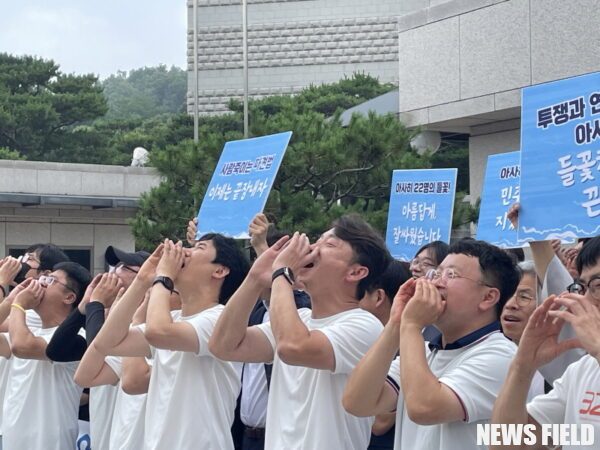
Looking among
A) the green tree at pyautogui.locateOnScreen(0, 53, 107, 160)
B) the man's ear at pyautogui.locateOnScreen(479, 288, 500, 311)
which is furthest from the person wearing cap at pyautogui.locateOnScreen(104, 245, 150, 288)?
the green tree at pyautogui.locateOnScreen(0, 53, 107, 160)

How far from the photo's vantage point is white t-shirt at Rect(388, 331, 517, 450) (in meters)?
3.67

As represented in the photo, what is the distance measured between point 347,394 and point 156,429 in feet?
4.31

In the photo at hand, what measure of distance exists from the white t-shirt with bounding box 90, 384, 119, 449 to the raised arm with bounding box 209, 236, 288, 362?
5.09 ft

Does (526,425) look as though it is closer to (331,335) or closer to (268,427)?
(331,335)

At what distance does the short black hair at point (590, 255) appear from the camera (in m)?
3.51

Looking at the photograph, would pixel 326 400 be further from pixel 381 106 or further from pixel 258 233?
pixel 381 106

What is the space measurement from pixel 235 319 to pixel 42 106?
29602mm

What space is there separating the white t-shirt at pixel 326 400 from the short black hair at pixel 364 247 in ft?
0.53

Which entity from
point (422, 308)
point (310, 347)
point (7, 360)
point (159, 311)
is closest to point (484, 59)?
point (7, 360)

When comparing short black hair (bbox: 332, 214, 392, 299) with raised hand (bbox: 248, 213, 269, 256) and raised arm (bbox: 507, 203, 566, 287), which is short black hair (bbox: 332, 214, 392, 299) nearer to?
raised arm (bbox: 507, 203, 566, 287)

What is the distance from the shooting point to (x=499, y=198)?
22.1ft

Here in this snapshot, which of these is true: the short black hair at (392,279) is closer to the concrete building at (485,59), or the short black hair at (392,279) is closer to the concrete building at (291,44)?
the concrete building at (485,59)

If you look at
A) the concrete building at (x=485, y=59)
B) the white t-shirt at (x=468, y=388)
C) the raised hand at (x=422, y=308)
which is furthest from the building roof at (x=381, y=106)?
the raised hand at (x=422, y=308)

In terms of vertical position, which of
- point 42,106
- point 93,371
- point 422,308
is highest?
point 42,106
